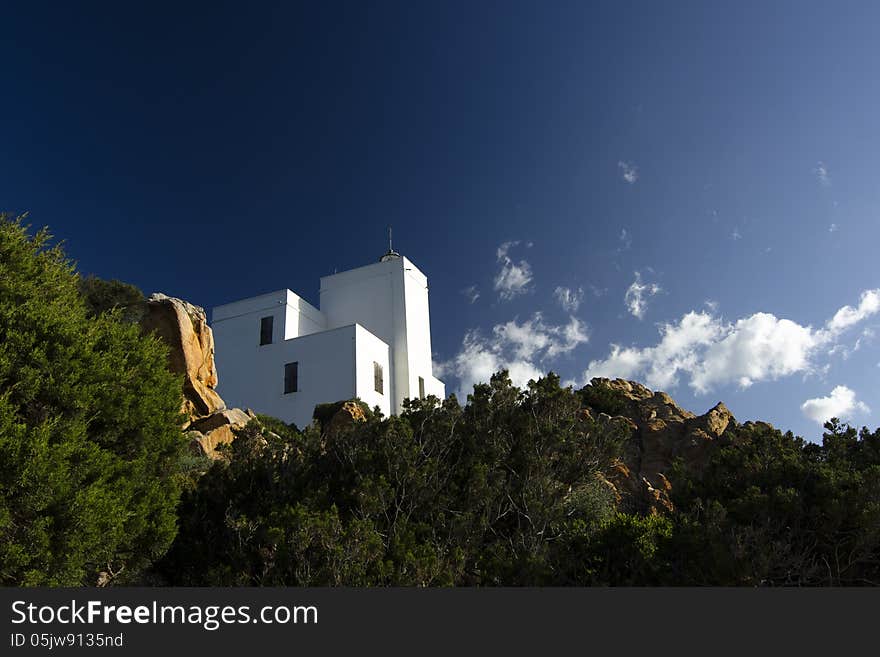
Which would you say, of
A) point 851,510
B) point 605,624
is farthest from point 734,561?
point 605,624

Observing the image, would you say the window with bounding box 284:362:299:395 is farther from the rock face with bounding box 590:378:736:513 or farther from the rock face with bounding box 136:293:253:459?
the rock face with bounding box 590:378:736:513

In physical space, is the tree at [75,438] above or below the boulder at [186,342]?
below

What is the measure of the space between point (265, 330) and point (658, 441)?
1870 centimetres

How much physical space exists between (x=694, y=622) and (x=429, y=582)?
430 cm

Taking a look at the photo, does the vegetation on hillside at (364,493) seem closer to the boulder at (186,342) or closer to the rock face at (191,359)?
the rock face at (191,359)

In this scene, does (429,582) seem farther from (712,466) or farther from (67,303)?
(67,303)

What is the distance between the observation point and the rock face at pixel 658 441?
55.4 ft

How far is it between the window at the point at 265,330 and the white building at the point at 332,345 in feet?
0.16

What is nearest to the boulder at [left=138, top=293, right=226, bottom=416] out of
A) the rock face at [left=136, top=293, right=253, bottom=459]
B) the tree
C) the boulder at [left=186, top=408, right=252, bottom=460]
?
the rock face at [left=136, top=293, right=253, bottom=459]

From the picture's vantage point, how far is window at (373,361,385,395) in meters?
29.5

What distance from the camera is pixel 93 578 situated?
32.0 feet

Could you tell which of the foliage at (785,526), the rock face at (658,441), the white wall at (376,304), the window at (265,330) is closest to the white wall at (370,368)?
the white wall at (376,304)

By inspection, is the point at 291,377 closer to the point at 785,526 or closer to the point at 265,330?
the point at 265,330

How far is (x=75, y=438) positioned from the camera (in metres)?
8.83
